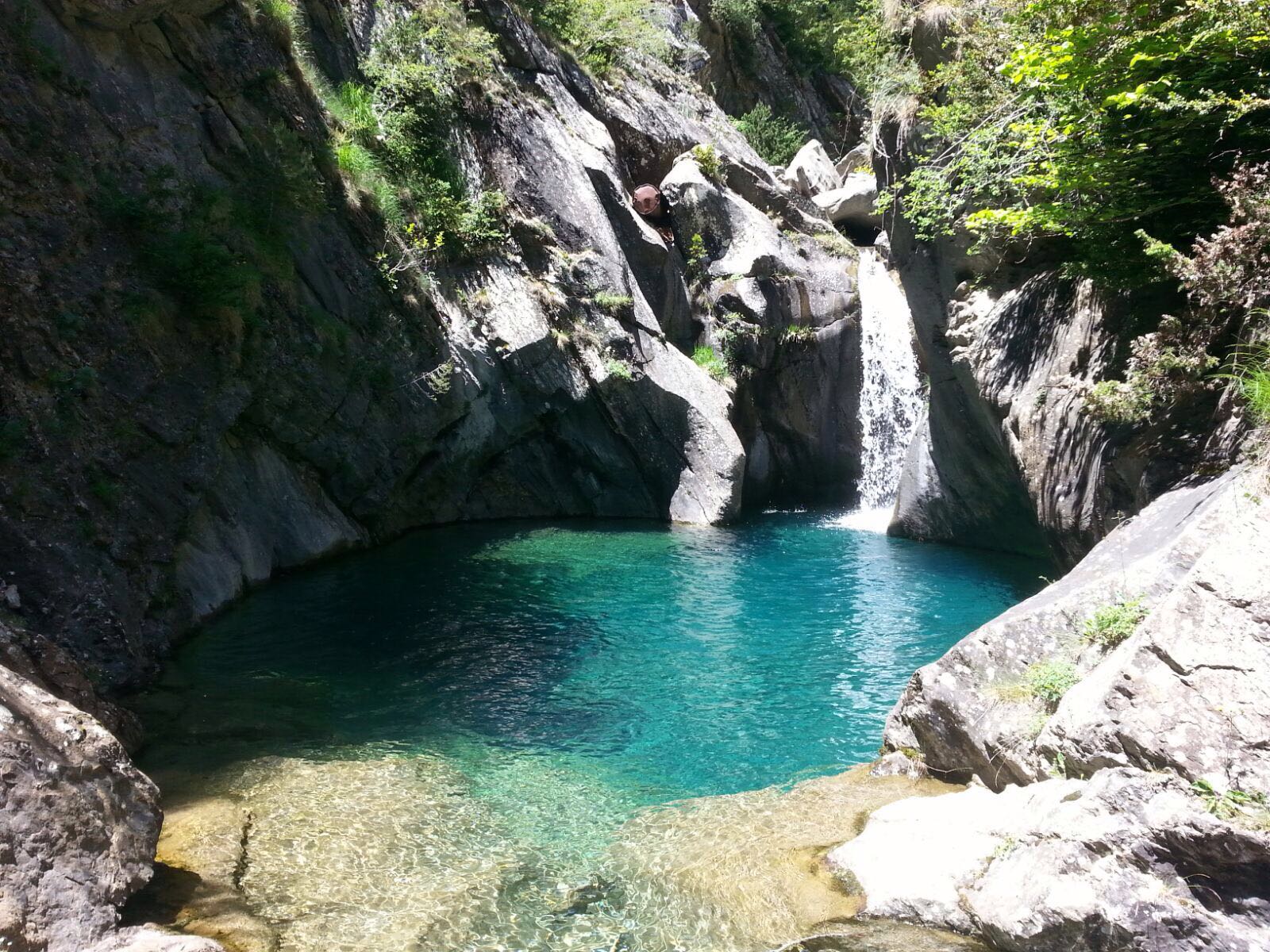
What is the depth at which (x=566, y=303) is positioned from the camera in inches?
763

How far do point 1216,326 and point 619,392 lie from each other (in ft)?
42.8

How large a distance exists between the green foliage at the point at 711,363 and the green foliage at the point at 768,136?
11580mm

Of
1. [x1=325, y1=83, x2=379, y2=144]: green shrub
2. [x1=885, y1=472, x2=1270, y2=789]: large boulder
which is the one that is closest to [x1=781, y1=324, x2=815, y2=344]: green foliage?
[x1=325, y1=83, x2=379, y2=144]: green shrub

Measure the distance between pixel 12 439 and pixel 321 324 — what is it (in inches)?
294

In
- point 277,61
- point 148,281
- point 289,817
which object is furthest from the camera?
point 277,61

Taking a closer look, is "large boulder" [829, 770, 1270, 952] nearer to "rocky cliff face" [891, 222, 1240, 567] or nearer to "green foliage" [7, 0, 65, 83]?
"rocky cliff face" [891, 222, 1240, 567]

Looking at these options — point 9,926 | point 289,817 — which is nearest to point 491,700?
point 289,817

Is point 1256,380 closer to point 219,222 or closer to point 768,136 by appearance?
point 219,222

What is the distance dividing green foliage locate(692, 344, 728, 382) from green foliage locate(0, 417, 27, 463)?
15.5m

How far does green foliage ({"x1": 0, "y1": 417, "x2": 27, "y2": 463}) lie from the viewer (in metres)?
7.25

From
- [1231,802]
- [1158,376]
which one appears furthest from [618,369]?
[1231,802]

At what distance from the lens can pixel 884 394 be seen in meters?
21.8

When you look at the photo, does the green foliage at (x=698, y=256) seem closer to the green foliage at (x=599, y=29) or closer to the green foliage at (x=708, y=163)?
the green foliage at (x=708, y=163)

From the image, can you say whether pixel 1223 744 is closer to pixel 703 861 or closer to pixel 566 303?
pixel 703 861
